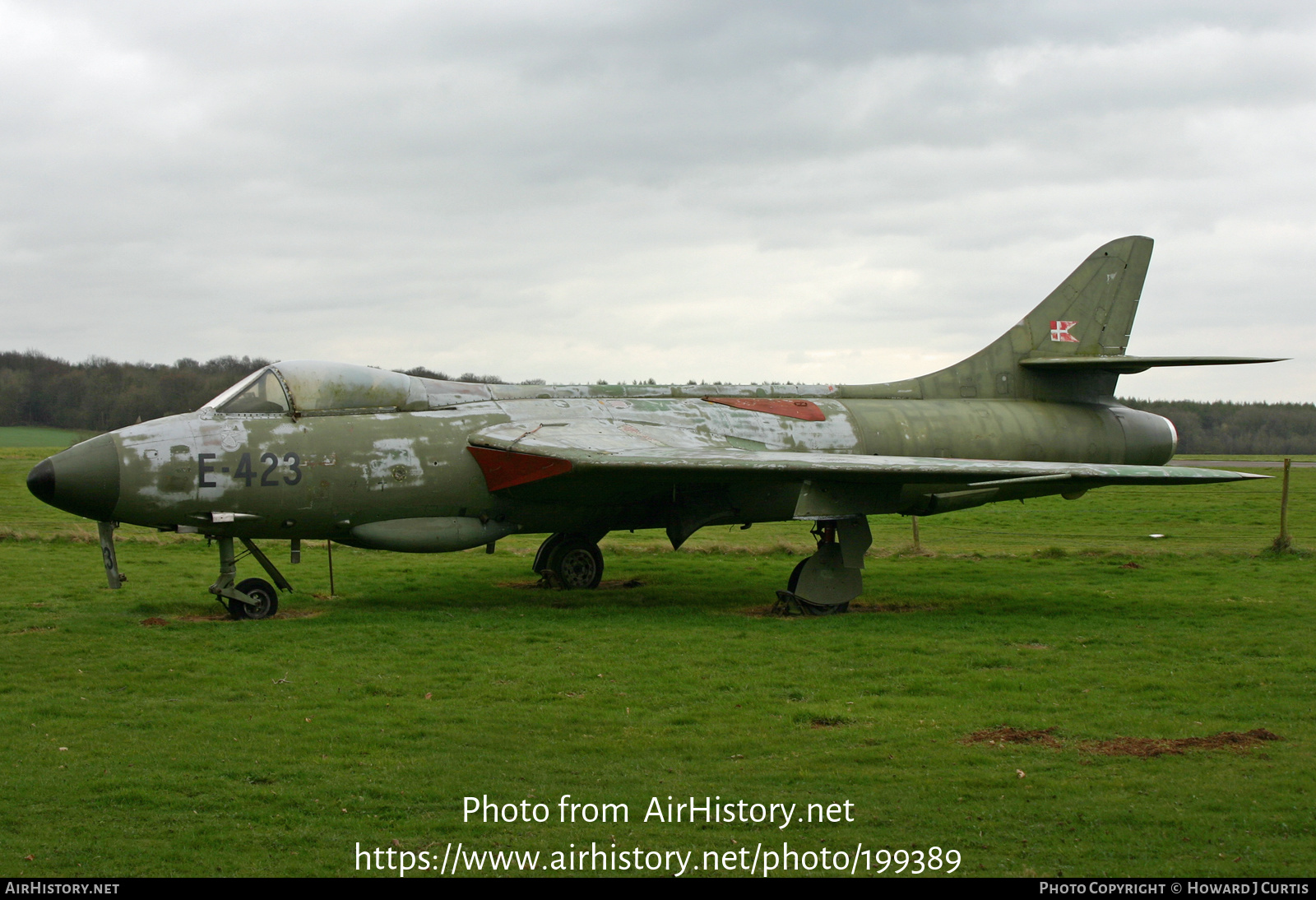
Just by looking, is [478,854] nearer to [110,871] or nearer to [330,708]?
[110,871]

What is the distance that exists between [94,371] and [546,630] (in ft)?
76.1

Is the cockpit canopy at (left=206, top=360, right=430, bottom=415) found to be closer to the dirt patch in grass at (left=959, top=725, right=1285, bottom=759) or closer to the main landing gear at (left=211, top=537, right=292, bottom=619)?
the main landing gear at (left=211, top=537, right=292, bottom=619)

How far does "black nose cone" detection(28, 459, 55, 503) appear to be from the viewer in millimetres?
12023

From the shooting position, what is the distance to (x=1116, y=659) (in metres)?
10.6

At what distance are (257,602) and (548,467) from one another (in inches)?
164

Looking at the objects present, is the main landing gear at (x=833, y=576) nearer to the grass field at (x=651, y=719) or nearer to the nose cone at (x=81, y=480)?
the grass field at (x=651, y=719)

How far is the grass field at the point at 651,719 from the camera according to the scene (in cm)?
581

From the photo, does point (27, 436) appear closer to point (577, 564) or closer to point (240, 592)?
point (240, 592)

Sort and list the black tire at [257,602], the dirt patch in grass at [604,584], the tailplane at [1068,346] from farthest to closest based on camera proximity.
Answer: the tailplane at [1068,346], the dirt patch in grass at [604,584], the black tire at [257,602]

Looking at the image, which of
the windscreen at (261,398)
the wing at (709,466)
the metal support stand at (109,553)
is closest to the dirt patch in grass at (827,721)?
the wing at (709,466)

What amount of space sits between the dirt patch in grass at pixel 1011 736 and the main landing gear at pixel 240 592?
30.3 ft

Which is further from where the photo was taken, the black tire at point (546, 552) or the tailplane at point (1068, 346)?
the tailplane at point (1068, 346)

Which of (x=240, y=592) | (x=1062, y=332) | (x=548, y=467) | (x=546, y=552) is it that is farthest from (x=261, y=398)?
(x=1062, y=332)

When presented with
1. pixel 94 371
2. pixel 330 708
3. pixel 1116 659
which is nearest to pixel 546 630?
pixel 330 708
